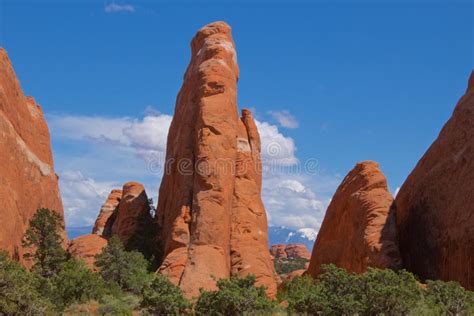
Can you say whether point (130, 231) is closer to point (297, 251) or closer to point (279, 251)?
point (297, 251)

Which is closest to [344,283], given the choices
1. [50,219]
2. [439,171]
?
[439,171]

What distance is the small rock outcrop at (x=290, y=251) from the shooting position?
387 feet

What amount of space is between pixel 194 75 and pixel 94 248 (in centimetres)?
1273

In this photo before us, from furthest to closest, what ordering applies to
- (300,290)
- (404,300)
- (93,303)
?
(300,290) → (93,303) → (404,300)

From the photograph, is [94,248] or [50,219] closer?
[50,219]

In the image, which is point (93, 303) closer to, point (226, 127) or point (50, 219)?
point (50, 219)

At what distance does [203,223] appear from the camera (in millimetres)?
31453

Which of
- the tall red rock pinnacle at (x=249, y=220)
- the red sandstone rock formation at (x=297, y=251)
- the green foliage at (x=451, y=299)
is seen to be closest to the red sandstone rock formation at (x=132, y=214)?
the tall red rock pinnacle at (x=249, y=220)

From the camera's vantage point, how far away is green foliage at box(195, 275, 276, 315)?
20.6 m

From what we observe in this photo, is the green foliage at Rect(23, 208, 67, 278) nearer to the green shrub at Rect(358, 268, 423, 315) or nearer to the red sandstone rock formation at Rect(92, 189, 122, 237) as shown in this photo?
the red sandstone rock formation at Rect(92, 189, 122, 237)

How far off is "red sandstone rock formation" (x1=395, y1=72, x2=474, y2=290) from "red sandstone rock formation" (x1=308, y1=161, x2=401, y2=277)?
7.49 feet

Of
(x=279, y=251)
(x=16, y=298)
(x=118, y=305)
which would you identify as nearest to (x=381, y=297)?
(x=118, y=305)

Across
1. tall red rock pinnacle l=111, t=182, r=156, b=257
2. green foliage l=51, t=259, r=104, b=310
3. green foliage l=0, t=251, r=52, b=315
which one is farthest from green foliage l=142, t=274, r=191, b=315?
tall red rock pinnacle l=111, t=182, r=156, b=257

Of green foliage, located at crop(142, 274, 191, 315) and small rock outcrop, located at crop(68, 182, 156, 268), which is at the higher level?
small rock outcrop, located at crop(68, 182, 156, 268)
